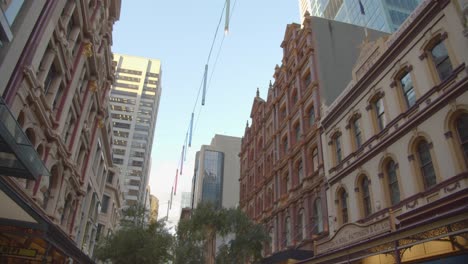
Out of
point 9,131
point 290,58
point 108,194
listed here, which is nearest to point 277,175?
point 290,58

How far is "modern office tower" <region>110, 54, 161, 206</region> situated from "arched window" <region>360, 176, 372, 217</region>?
83.6 m

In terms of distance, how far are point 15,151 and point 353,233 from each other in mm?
13930

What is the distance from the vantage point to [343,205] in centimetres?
2058

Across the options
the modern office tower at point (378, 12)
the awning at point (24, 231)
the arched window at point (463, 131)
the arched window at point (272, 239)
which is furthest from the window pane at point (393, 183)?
the modern office tower at point (378, 12)

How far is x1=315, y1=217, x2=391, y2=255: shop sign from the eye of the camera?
14695 millimetres

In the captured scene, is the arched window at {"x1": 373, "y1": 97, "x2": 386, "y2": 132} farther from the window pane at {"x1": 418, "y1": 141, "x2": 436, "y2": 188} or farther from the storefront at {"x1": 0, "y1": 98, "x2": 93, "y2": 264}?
the storefront at {"x1": 0, "y1": 98, "x2": 93, "y2": 264}

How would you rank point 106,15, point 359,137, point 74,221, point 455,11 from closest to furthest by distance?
point 455,11 < point 359,137 < point 74,221 < point 106,15

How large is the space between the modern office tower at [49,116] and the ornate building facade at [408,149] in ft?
38.3

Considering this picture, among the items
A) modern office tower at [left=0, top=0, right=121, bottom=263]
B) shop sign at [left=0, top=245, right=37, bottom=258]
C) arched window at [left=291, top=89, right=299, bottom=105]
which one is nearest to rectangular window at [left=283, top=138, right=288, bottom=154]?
arched window at [left=291, top=89, right=299, bottom=105]

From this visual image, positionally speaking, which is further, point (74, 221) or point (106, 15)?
point (106, 15)

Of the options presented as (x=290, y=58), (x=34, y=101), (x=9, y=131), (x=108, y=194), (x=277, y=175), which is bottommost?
(x=9, y=131)

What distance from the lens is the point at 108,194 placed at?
172 feet

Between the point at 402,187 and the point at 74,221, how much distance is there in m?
22.6

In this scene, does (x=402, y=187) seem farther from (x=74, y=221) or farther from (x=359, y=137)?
(x=74, y=221)
